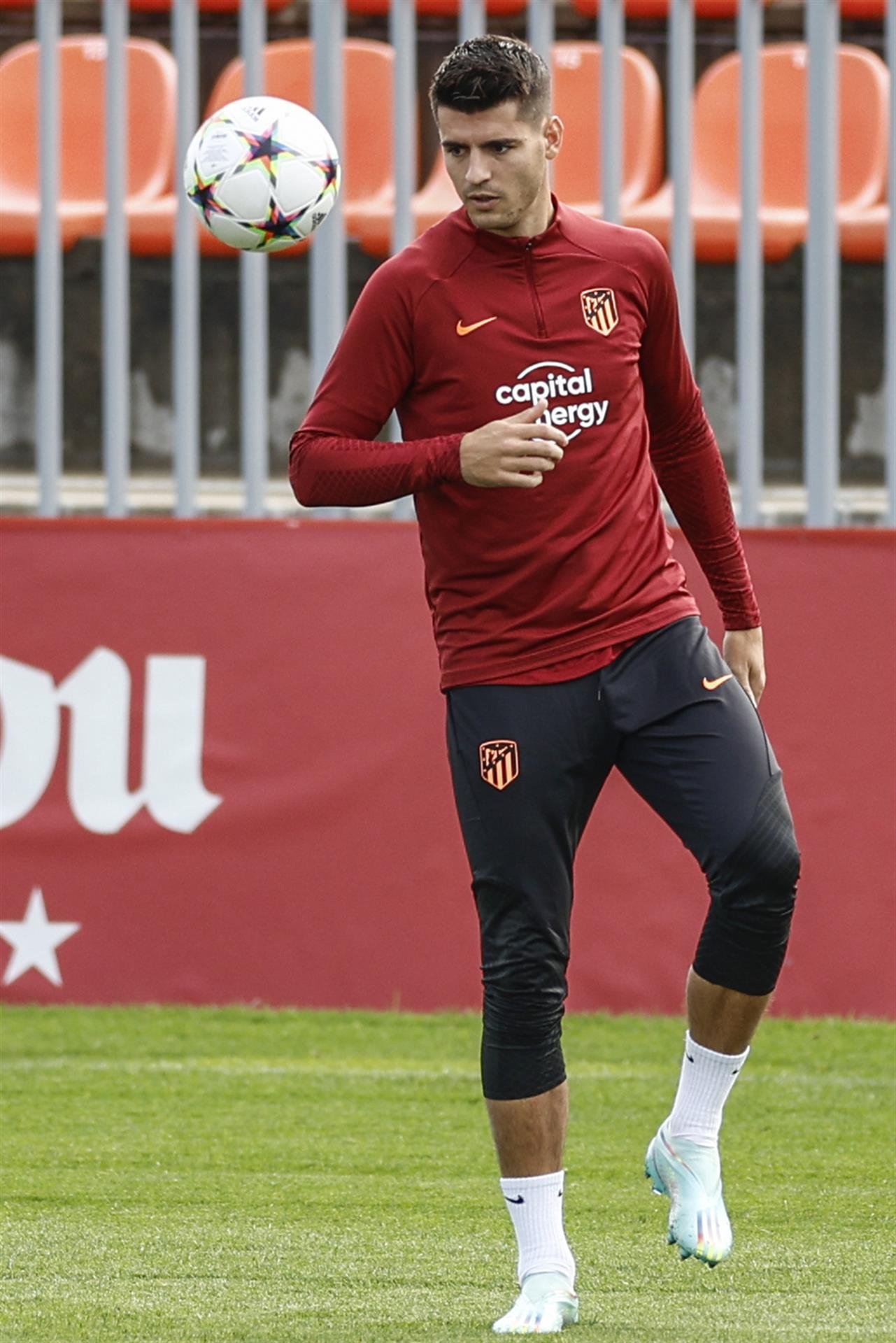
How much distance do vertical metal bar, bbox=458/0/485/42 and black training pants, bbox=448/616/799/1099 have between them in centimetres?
477

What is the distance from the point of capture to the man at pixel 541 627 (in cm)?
342

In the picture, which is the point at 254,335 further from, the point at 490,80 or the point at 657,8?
the point at 490,80

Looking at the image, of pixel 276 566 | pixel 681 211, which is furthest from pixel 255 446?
pixel 681 211

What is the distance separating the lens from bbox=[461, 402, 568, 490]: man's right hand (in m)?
3.28

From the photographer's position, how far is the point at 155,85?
9742 millimetres

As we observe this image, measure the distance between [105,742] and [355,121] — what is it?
11.5 ft

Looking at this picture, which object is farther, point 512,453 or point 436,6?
point 436,6

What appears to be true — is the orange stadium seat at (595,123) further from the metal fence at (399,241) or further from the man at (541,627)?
the man at (541,627)

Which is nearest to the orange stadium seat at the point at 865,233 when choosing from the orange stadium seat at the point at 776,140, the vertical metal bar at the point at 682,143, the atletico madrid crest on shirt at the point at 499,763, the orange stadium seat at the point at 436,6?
the orange stadium seat at the point at 776,140

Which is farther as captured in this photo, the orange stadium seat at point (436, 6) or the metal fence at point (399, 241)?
the orange stadium seat at point (436, 6)

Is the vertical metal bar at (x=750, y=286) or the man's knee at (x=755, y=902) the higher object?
the vertical metal bar at (x=750, y=286)

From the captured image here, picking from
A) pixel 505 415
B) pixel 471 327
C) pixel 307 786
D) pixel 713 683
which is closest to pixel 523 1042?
pixel 713 683

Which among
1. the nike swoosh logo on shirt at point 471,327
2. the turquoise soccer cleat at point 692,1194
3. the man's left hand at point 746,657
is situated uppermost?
the nike swoosh logo on shirt at point 471,327

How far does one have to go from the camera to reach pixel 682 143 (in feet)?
25.8
